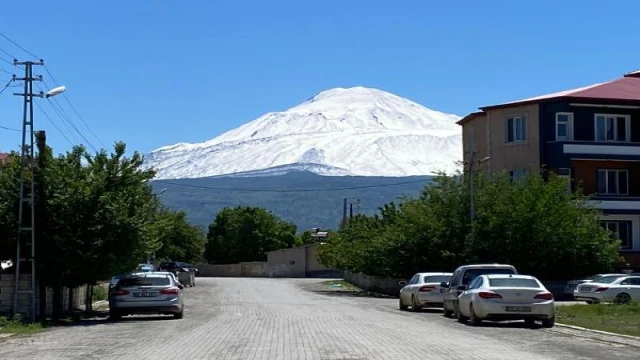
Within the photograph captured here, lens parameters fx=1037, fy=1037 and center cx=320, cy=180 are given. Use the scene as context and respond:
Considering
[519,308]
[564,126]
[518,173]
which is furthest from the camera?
[518,173]

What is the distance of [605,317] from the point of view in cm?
2908

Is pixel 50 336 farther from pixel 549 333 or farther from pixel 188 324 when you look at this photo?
pixel 549 333

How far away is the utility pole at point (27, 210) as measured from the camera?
2877cm

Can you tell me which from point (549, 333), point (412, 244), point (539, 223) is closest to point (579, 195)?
point (539, 223)

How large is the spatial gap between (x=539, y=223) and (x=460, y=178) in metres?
6.19

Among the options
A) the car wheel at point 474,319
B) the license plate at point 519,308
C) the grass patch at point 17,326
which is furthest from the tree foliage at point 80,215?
the license plate at point 519,308

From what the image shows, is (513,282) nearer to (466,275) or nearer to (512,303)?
(512,303)

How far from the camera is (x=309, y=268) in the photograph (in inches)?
4439

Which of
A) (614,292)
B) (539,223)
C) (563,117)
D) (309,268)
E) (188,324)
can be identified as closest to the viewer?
(188,324)

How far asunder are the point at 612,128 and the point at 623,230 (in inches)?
231

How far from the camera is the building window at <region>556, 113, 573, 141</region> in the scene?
2270 inches

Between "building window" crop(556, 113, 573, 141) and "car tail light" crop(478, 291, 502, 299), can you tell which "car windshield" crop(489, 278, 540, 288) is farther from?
"building window" crop(556, 113, 573, 141)

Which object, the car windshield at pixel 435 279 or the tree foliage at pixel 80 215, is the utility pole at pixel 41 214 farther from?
the car windshield at pixel 435 279

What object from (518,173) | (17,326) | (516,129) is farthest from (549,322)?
(516,129)
